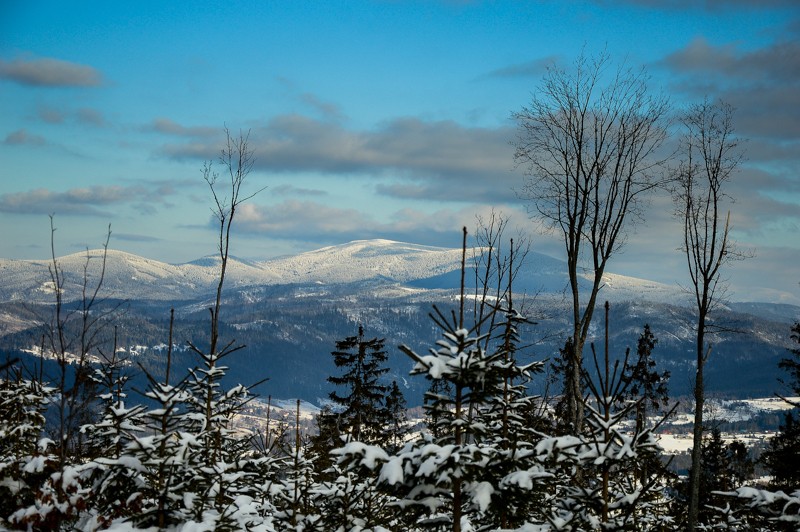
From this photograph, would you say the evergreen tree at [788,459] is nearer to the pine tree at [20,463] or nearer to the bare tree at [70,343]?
the bare tree at [70,343]

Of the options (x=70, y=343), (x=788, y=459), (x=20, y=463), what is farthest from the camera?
(x=788, y=459)

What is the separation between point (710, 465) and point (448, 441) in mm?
38028

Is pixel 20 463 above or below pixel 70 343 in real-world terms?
below

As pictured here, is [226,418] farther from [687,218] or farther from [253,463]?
[687,218]

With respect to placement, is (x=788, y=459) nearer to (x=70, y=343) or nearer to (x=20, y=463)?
(x=70, y=343)

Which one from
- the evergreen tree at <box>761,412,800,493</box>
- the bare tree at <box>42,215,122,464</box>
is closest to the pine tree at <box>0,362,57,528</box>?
the bare tree at <box>42,215,122,464</box>

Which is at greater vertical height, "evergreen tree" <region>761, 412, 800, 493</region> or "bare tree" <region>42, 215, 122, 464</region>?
"bare tree" <region>42, 215, 122, 464</region>

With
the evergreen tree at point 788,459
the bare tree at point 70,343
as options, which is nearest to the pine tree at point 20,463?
the bare tree at point 70,343

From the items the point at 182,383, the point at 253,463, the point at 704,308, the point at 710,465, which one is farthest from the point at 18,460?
the point at 710,465

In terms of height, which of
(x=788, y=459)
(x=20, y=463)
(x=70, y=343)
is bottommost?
(x=20, y=463)

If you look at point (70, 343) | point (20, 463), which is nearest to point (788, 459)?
point (70, 343)

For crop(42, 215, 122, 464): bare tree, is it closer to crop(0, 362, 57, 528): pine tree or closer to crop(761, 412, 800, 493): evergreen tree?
crop(0, 362, 57, 528): pine tree

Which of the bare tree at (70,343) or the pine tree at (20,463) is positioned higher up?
the bare tree at (70,343)

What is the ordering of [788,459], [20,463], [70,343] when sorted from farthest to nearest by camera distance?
[788,459]
[20,463]
[70,343]
